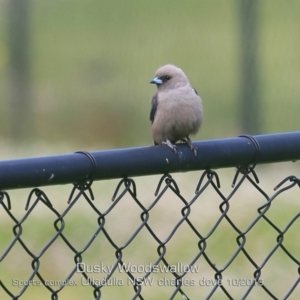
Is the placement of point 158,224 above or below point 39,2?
below

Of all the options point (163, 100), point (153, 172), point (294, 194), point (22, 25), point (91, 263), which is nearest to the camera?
point (153, 172)

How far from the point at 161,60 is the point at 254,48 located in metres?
1.18

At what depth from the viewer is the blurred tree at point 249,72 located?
7.67 metres

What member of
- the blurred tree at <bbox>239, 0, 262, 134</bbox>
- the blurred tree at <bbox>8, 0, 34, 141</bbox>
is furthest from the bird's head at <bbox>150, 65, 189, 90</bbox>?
the blurred tree at <bbox>8, 0, 34, 141</bbox>

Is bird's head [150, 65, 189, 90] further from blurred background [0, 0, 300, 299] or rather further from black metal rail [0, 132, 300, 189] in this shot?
blurred background [0, 0, 300, 299]

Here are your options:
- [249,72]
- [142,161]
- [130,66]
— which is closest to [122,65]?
[130,66]

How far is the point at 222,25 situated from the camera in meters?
8.44

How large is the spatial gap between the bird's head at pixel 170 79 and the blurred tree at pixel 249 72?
334cm

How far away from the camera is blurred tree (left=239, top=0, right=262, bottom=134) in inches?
302

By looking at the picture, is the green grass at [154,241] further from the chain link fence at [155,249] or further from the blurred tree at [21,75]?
the blurred tree at [21,75]

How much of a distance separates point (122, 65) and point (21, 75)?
108 cm

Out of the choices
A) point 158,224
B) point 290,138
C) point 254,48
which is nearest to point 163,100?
point 290,138

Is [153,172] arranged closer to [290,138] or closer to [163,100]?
[290,138]

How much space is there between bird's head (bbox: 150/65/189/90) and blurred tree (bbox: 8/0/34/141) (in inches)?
160
